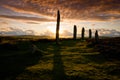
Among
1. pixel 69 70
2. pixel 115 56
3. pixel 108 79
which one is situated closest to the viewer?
pixel 108 79

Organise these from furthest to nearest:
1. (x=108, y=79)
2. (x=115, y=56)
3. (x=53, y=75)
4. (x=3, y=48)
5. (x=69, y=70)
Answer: (x=3, y=48) → (x=115, y=56) → (x=69, y=70) → (x=53, y=75) → (x=108, y=79)

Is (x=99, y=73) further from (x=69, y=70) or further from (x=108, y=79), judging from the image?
(x=69, y=70)

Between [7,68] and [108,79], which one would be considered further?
[7,68]

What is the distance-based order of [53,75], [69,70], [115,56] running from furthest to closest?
[115,56]
[69,70]
[53,75]

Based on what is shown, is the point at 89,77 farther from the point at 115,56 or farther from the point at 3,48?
the point at 3,48

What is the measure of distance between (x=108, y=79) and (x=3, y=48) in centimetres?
1684

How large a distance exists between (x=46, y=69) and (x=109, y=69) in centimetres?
493

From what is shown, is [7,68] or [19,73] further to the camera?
[7,68]

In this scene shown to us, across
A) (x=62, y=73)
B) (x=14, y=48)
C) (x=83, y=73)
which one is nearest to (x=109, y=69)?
(x=83, y=73)

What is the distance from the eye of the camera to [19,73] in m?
Result: 12.1

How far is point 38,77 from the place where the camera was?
36.6 ft

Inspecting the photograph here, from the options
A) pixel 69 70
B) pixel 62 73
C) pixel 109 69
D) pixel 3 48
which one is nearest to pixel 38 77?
pixel 62 73

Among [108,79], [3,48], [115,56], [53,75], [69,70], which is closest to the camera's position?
[108,79]

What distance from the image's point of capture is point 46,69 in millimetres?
13125
